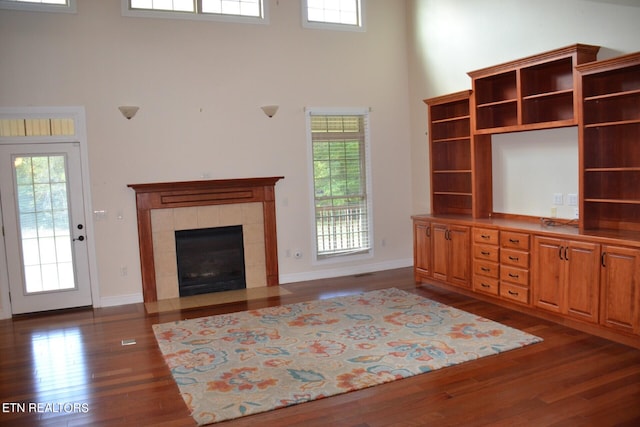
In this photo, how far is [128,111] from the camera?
625 cm

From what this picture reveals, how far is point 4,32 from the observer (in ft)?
18.9

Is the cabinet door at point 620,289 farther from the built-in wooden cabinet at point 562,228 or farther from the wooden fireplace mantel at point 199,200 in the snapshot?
the wooden fireplace mantel at point 199,200

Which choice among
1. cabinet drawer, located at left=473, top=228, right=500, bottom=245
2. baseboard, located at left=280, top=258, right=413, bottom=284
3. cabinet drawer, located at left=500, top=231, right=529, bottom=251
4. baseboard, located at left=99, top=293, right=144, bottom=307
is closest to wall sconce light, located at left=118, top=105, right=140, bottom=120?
baseboard, located at left=99, top=293, right=144, bottom=307

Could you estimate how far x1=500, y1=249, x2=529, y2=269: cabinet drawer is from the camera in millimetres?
5137

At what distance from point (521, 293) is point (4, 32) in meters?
6.19

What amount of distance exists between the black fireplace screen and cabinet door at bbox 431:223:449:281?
2.50 metres

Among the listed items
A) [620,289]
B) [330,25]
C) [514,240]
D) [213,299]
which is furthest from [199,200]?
[620,289]

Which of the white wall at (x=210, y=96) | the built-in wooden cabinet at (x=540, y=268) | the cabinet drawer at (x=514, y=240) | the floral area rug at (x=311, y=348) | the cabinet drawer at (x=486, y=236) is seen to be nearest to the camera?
the floral area rug at (x=311, y=348)

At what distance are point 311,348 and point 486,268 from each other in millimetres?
2262

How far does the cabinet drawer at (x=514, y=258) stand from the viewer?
5137 millimetres

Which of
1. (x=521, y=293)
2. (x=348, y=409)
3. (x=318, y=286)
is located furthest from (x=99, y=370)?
(x=521, y=293)

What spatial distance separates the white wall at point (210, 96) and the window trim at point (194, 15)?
0.07m

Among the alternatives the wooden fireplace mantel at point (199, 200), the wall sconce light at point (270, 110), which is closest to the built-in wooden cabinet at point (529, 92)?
the wall sconce light at point (270, 110)

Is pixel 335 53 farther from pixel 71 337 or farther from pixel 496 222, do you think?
pixel 71 337
